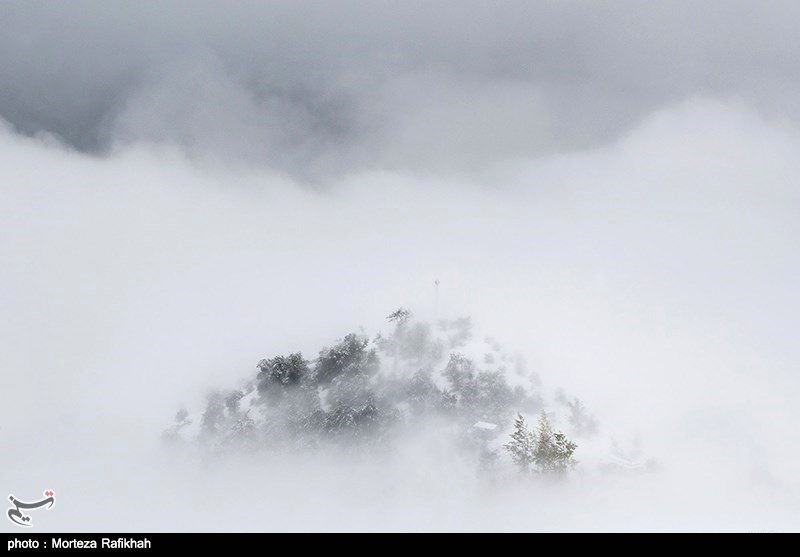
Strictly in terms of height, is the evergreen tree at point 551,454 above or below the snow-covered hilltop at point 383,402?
below

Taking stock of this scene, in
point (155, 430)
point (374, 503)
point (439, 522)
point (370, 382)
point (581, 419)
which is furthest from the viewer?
point (155, 430)

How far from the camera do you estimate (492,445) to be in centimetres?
8800

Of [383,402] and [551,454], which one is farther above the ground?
[383,402]

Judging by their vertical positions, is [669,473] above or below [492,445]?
below

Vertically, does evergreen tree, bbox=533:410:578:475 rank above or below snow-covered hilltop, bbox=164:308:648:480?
below

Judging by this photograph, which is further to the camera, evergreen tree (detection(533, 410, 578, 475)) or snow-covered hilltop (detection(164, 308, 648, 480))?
snow-covered hilltop (detection(164, 308, 648, 480))

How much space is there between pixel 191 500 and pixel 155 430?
125 feet

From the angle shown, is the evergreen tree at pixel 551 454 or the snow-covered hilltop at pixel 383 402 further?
the snow-covered hilltop at pixel 383 402

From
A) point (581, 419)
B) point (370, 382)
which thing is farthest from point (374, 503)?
point (581, 419)

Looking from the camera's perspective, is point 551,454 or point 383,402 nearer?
point 551,454
